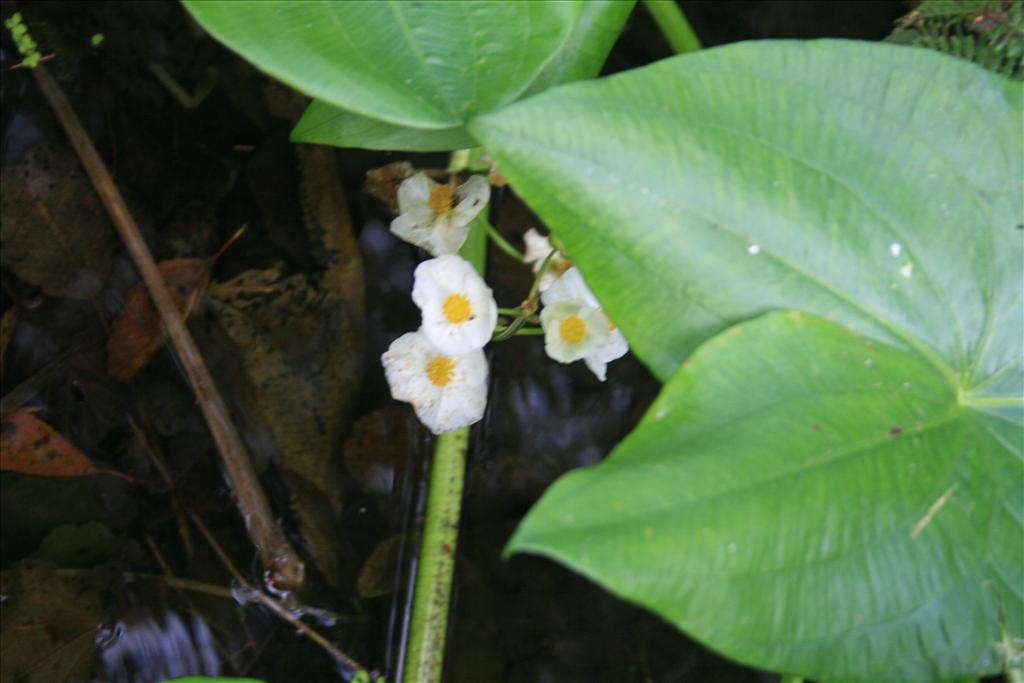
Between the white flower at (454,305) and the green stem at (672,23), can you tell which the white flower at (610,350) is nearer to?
the white flower at (454,305)

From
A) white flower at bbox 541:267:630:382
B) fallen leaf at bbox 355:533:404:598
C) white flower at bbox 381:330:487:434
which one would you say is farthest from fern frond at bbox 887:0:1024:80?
fallen leaf at bbox 355:533:404:598

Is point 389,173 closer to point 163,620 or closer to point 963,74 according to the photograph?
point 963,74

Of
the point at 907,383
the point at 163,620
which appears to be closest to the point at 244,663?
the point at 163,620

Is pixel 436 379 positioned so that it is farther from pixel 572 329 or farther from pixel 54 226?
pixel 54 226

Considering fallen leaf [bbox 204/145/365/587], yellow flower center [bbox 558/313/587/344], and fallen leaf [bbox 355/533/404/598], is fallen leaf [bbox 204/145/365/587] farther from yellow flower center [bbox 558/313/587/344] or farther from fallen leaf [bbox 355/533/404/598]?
yellow flower center [bbox 558/313/587/344]

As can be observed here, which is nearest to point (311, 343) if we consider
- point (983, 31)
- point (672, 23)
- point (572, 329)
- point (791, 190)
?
point (572, 329)

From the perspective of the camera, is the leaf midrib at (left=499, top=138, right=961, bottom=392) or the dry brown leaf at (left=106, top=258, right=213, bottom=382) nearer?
the leaf midrib at (left=499, top=138, right=961, bottom=392)
